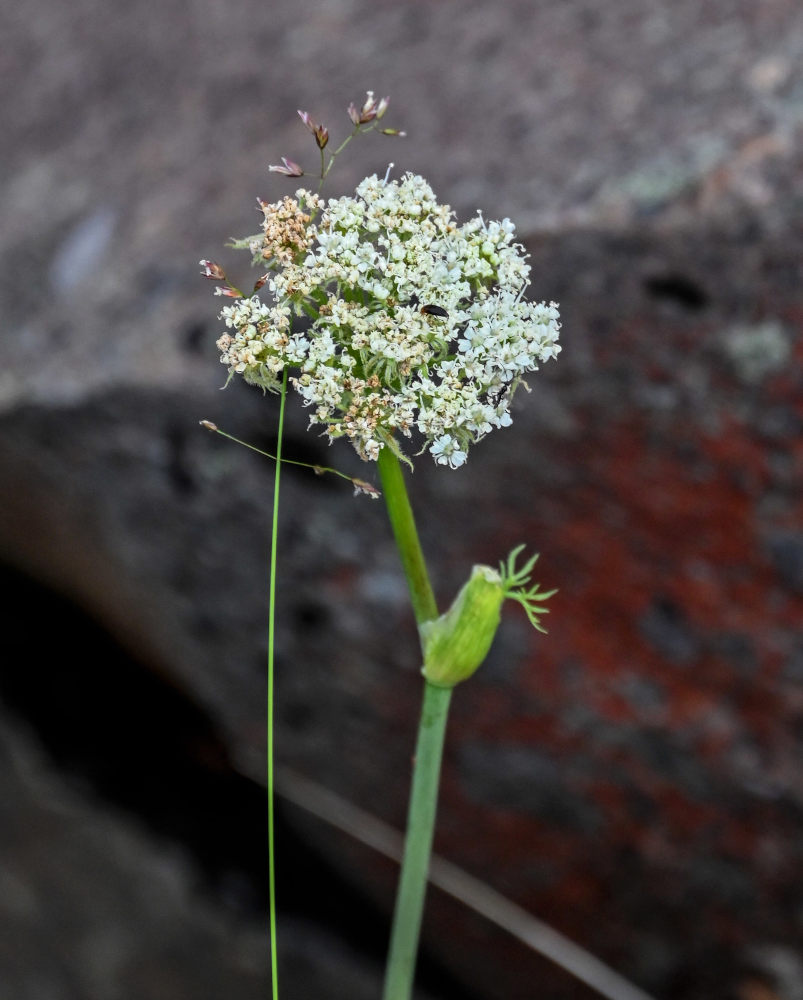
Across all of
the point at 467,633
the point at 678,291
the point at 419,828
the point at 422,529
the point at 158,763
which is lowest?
the point at 419,828

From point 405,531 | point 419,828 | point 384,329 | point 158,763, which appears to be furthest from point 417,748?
point 158,763

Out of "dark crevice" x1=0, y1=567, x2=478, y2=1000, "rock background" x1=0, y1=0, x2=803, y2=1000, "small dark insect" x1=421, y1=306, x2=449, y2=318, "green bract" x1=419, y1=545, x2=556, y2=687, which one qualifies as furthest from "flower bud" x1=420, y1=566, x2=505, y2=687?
"dark crevice" x1=0, y1=567, x2=478, y2=1000

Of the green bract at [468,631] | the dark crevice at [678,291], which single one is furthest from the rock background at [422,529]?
the green bract at [468,631]

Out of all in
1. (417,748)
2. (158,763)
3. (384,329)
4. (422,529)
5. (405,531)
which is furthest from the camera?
(158,763)

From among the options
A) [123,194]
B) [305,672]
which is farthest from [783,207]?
[123,194]

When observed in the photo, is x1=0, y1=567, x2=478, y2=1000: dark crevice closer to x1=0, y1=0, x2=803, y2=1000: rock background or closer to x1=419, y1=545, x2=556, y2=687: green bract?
x1=0, y1=0, x2=803, y2=1000: rock background

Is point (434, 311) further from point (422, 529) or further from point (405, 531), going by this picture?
point (422, 529)

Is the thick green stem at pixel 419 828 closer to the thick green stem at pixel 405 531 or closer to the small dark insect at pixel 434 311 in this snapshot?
the thick green stem at pixel 405 531

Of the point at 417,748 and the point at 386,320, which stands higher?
the point at 386,320

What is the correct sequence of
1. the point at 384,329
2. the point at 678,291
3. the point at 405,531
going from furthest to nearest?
the point at 678,291 → the point at 405,531 → the point at 384,329
